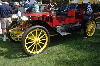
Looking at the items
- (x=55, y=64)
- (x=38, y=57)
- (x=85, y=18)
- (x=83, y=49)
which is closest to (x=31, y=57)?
(x=38, y=57)

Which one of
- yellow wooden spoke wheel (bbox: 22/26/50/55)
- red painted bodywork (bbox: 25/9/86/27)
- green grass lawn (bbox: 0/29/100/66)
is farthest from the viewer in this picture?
red painted bodywork (bbox: 25/9/86/27)

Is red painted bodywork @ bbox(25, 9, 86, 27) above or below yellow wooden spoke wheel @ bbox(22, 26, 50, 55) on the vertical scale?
above

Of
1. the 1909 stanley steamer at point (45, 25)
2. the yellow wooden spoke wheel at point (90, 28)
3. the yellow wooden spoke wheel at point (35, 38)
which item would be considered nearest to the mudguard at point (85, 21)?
the 1909 stanley steamer at point (45, 25)

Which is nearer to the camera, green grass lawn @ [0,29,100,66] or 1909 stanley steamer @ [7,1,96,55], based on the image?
green grass lawn @ [0,29,100,66]

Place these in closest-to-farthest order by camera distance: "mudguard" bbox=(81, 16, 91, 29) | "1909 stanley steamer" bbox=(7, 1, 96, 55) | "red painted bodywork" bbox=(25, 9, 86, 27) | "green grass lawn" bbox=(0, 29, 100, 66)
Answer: "green grass lawn" bbox=(0, 29, 100, 66), "1909 stanley steamer" bbox=(7, 1, 96, 55), "red painted bodywork" bbox=(25, 9, 86, 27), "mudguard" bbox=(81, 16, 91, 29)

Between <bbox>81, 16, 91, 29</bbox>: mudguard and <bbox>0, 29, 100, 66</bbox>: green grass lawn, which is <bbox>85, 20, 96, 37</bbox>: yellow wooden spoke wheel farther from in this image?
<bbox>0, 29, 100, 66</bbox>: green grass lawn

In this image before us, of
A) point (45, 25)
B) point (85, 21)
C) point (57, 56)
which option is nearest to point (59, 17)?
point (45, 25)

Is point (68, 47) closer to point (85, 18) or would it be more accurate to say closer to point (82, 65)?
point (82, 65)

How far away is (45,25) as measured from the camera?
4508 millimetres

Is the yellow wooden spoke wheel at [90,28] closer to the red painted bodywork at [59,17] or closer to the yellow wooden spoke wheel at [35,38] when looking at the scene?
the red painted bodywork at [59,17]

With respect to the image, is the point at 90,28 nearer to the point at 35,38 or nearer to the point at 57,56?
the point at 57,56

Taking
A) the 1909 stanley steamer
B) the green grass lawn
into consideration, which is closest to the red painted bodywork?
the 1909 stanley steamer

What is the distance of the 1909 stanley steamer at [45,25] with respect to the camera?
3.86 m

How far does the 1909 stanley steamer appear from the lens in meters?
3.86
